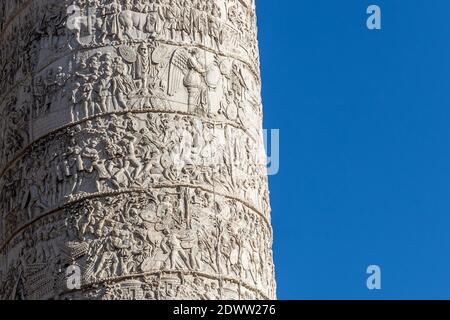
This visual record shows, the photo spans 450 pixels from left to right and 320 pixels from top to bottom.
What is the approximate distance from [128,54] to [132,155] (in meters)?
0.60

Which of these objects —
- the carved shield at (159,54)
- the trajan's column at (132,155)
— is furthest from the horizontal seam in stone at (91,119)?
the carved shield at (159,54)

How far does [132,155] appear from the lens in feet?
25.6

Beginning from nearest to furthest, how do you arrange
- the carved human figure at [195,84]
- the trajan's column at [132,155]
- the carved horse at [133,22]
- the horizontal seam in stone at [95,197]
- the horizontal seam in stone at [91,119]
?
the trajan's column at [132,155] < the horizontal seam in stone at [95,197] < the horizontal seam in stone at [91,119] < the carved human figure at [195,84] < the carved horse at [133,22]

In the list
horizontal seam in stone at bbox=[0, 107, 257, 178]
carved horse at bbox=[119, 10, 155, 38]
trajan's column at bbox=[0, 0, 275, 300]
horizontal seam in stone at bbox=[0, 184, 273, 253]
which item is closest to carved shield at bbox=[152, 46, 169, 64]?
trajan's column at bbox=[0, 0, 275, 300]

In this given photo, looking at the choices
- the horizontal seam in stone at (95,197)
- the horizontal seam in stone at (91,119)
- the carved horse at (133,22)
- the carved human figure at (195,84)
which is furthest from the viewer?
the carved horse at (133,22)

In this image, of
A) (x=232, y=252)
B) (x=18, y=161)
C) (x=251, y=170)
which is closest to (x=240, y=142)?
(x=251, y=170)

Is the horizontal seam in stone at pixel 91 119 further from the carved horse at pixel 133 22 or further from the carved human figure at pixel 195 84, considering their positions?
the carved horse at pixel 133 22

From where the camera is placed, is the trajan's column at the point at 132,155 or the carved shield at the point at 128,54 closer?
the trajan's column at the point at 132,155

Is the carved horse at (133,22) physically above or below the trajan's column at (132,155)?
above

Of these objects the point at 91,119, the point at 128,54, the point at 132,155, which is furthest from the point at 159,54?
the point at 132,155

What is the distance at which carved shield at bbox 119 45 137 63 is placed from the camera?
26.5 ft

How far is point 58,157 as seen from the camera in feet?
26.0

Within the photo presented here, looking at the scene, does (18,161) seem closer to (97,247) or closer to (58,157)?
(58,157)

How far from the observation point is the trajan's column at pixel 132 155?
7.62 meters
